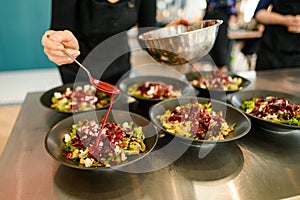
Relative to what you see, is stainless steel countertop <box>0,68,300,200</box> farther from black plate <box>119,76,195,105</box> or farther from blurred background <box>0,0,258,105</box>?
blurred background <box>0,0,258,105</box>

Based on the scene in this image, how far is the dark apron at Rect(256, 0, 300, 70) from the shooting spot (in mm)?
1899

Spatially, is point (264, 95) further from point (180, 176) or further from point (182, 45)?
point (180, 176)

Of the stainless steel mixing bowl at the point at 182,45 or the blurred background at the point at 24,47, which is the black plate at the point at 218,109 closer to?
the stainless steel mixing bowl at the point at 182,45

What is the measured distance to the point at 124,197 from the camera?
77cm

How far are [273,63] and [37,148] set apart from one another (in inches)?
69.4

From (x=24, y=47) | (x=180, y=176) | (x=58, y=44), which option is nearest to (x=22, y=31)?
(x=24, y=47)

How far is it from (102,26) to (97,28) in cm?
3

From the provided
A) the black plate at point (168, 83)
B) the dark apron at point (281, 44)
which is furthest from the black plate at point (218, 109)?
the dark apron at point (281, 44)

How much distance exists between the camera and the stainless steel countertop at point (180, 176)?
0.78 meters

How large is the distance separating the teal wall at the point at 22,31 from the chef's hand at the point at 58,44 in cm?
241

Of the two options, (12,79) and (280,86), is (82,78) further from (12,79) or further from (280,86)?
(12,79)

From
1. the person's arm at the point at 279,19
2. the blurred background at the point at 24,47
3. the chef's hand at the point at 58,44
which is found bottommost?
the blurred background at the point at 24,47

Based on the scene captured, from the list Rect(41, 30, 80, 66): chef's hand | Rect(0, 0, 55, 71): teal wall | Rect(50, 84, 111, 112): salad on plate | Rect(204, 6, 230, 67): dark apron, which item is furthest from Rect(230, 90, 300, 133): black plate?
Rect(0, 0, 55, 71): teal wall

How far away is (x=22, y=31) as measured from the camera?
121 inches
